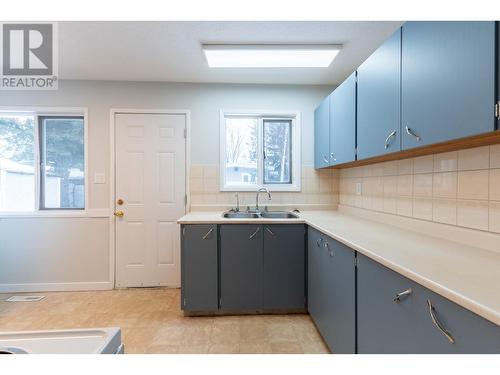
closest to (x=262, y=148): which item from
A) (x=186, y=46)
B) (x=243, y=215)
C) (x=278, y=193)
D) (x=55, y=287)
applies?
(x=278, y=193)

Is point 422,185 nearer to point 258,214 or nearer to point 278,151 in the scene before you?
point 258,214

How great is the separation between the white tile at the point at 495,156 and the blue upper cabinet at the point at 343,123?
0.84m

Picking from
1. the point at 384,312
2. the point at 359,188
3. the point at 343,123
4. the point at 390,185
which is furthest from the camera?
the point at 359,188

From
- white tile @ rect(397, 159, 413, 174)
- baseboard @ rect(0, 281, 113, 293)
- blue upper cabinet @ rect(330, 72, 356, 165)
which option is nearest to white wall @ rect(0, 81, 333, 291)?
baseboard @ rect(0, 281, 113, 293)

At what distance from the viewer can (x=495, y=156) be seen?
124 centimetres

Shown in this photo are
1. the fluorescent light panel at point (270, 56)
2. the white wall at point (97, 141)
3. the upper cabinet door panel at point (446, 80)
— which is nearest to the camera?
the upper cabinet door panel at point (446, 80)

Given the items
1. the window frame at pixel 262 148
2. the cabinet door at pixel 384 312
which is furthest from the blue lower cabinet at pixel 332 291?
the window frame at pixel 262 148

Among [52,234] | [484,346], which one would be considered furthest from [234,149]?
[484,346]

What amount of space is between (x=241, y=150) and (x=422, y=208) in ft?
6.55

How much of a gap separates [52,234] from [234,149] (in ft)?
7.53

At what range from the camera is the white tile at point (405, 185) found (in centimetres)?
186

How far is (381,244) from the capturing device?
1384mm

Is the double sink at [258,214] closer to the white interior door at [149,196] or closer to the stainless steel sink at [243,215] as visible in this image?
the stainless steel sink at [243,215]

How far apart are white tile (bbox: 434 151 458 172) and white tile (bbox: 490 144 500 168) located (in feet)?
0.68
